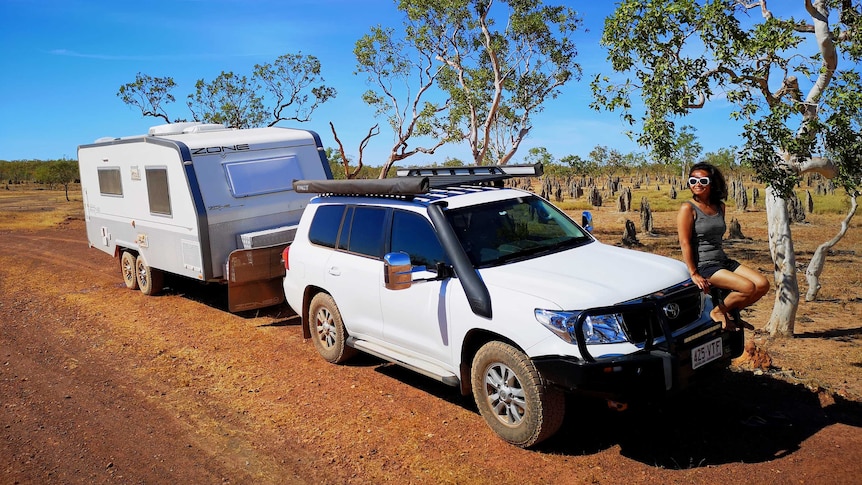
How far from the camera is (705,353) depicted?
4637 millimetres

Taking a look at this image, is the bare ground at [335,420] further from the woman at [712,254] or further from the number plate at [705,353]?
the woman at [712,254]

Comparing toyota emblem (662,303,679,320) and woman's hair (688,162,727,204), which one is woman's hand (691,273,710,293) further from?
woman's hair (688,162,727,204)

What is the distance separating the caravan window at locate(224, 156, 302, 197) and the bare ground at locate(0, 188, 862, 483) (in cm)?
207

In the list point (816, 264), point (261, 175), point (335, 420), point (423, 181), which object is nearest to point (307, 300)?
point (335, 420)

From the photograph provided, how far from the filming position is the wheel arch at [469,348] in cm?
493

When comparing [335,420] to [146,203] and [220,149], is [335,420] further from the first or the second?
[146,203]

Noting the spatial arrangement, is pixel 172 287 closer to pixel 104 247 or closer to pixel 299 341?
pixel 104 247

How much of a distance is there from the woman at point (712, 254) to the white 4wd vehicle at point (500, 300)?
14cm

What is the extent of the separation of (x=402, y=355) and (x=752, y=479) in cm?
282

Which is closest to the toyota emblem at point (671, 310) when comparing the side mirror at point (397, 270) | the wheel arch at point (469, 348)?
the wheel arch at point (469, 348)

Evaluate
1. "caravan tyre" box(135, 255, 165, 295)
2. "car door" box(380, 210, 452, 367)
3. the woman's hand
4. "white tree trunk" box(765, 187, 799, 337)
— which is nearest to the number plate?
the woman's hand

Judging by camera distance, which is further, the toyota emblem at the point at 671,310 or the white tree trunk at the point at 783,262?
the white tree trunk at the point at 783,262

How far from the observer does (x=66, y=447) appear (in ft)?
17.0

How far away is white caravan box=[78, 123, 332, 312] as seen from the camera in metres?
9.04
